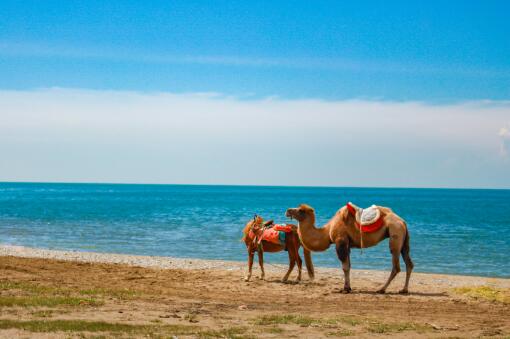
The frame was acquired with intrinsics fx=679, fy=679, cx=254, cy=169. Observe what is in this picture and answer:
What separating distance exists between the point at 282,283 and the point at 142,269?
4556 millimetres

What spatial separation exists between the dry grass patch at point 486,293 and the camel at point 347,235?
143 centimetres

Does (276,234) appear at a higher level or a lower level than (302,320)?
higher

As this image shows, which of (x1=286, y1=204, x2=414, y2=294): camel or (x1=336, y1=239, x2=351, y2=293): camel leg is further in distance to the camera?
(x1=336, y1=239, x2=351, y2=293): camel leg

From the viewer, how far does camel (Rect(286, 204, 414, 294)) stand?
52.2 ft

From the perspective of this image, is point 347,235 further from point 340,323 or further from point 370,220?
point 340,323

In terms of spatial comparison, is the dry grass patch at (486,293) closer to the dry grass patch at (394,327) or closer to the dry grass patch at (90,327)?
the dry grass patch at (394,327)

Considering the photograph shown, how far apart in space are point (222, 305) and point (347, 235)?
4192 millimetres

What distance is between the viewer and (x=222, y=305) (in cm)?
1323

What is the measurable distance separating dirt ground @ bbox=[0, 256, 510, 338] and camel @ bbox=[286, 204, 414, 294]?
2.58 feet

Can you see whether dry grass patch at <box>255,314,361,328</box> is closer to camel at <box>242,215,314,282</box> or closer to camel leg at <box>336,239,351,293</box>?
camel leg at <box>336,239,351,293</box>

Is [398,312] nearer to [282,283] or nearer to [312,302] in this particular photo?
[312,302]

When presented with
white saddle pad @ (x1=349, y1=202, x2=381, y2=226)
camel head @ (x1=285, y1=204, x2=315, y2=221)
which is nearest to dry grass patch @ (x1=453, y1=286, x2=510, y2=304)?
white saddle pad @ (x1=349, y1=202, x2=381, y2=226)

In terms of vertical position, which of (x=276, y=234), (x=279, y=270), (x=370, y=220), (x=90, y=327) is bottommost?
(x=279, y=270)

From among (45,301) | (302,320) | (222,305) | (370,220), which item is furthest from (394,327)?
(45,301)
